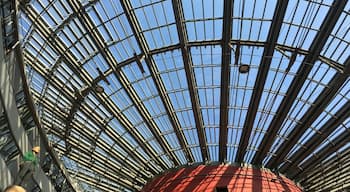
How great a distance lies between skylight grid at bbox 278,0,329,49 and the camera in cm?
2623

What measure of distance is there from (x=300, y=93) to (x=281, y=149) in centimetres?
681

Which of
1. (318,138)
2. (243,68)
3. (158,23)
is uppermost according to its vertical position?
(318,138)

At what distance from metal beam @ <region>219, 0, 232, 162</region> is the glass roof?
0.28ft

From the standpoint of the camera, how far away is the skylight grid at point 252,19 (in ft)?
87.4

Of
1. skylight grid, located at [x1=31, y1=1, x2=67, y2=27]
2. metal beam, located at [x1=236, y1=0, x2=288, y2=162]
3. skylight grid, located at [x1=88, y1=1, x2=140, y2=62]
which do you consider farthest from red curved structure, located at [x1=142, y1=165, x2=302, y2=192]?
skylight grid, located at [x1=31, y1=1, x2=67, y2=27]

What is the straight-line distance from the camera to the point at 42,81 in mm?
32531

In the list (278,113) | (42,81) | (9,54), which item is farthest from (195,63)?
(9,54)

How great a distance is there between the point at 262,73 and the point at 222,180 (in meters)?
10.7

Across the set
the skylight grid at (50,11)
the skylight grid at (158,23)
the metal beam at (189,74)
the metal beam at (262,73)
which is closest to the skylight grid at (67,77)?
the skylight grid at (50,11)

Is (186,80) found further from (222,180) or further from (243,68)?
(222,180)

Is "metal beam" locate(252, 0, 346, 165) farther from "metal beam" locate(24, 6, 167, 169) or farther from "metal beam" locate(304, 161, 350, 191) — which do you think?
"metal beam" locate(24, 6, 167, 169)

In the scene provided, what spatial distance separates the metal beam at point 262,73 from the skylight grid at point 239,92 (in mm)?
948

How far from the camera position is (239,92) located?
34.8m

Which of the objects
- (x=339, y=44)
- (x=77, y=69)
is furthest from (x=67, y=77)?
(x=339, y=44)
